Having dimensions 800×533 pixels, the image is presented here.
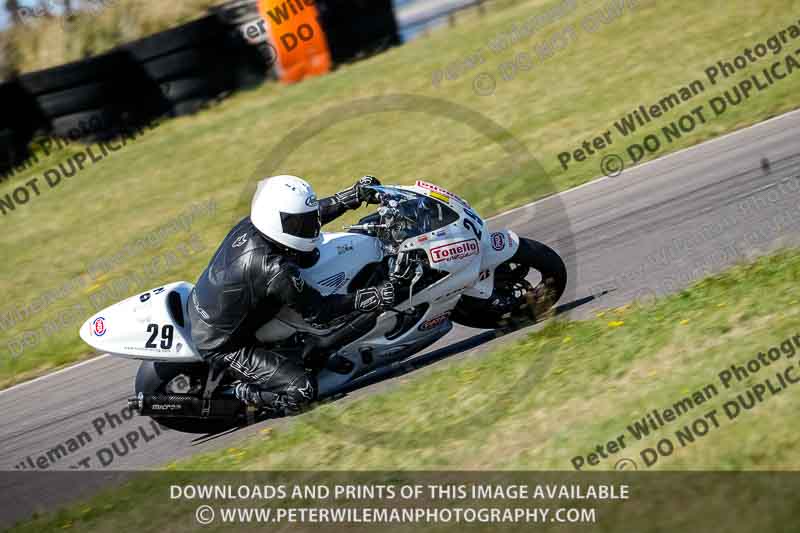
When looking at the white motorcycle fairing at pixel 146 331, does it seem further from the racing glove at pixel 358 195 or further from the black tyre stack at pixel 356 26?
the black tyre stack at pixel 356 26

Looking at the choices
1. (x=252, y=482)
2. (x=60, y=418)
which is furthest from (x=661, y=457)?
(x=60, y=418)

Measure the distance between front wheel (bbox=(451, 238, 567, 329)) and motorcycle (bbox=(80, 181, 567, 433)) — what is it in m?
0.01

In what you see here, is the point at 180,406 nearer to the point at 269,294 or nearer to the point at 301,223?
the point at 269,294

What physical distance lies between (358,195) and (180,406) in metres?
2.11

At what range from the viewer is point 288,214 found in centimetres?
651

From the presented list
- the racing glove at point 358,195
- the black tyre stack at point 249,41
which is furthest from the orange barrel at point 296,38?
the racing glove at point 358,195

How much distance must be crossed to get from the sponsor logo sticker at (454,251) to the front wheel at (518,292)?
39 cm

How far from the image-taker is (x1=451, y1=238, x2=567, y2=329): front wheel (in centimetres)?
735

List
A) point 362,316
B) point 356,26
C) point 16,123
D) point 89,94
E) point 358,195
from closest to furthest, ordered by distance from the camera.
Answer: point 362,316
point 358,195
point 89,94
point 16,123
point 356,26

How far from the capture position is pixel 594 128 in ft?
44.9

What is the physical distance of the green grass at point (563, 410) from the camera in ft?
16.0

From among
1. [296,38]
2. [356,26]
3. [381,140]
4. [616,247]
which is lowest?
[616,247]

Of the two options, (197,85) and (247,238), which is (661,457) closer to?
(247,238)

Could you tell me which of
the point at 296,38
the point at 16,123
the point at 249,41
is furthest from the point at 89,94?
the point at 296,38
